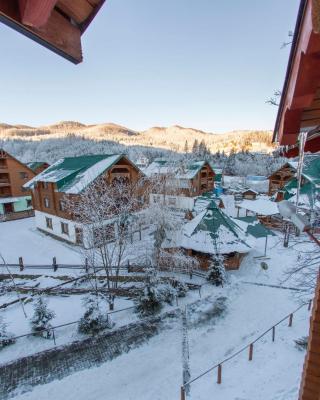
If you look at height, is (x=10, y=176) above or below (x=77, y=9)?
below

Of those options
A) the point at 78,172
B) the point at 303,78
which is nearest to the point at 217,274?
the point at 303,78

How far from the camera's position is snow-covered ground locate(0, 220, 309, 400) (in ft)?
25.2

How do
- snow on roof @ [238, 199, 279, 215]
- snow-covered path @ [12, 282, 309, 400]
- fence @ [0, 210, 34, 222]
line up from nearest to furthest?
snow-covered path @ [12, 282, 309, 400] → snow on roof @ [238, 199, 279, 215] → fence @ [0, 210, 34, 222]

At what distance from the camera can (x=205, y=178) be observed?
3734 cm

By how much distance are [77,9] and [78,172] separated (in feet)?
67.6

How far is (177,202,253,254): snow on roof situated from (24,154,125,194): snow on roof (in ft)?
29.7

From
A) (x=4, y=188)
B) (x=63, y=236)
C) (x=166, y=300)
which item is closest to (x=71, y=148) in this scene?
(x=4, y=188)

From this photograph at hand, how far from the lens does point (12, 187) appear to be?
Result: 3106cm

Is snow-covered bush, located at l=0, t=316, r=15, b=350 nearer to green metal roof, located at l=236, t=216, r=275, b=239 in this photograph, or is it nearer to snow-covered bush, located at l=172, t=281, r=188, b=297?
snow-covered bush, located at l=172, t=281, r=188, b=297

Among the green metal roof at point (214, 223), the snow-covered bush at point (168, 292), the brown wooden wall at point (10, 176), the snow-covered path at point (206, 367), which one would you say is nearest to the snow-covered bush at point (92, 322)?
the snow-covered path at point (206, 367)

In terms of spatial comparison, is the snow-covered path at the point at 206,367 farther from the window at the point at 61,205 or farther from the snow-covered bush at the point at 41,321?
the window at the point at 61,205

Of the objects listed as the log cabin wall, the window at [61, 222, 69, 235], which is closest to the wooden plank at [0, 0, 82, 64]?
the window at [61, 222, 69, 235]

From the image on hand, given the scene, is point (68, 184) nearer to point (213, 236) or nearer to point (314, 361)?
point (213, 236)

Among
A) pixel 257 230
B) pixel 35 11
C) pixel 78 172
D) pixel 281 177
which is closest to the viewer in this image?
pixel 35 11
